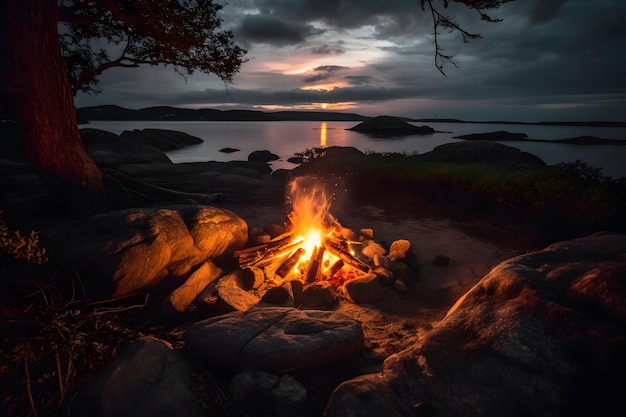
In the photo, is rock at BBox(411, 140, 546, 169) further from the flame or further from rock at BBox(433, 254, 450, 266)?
the flame

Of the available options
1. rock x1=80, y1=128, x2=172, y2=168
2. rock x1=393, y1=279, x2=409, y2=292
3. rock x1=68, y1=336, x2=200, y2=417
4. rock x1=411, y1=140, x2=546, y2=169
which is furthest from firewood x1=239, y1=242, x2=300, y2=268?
rock x1=80, y1=128, x2=172, y2=168

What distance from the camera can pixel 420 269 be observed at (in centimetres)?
691

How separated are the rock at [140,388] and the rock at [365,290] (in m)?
3.05

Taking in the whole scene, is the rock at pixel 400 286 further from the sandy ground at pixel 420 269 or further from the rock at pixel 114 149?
the rock at pixel 114 149

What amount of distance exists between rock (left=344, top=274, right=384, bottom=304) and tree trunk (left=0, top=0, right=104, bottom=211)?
6.54 meters

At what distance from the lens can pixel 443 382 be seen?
281 centimetres

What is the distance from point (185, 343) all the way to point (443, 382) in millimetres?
2987

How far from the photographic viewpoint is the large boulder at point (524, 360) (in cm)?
251

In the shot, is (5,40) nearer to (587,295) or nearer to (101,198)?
(101,198)

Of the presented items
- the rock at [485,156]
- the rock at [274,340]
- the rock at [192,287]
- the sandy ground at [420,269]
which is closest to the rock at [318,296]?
the sandy ground at [420,269]

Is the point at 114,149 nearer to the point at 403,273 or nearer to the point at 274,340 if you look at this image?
the point at 403,273

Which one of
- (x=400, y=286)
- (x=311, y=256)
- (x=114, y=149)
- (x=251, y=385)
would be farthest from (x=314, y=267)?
(x=114, y=149)

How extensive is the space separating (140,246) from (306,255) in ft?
10.7

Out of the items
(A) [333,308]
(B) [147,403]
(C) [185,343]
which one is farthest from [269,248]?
(B) [147,403]
